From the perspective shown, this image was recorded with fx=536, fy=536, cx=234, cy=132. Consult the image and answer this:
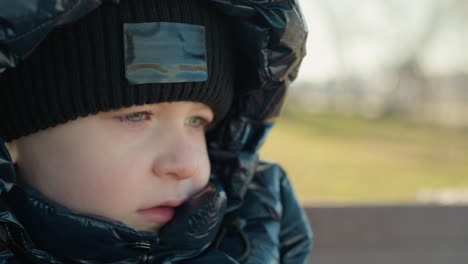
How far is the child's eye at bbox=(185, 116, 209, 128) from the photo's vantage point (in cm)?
112

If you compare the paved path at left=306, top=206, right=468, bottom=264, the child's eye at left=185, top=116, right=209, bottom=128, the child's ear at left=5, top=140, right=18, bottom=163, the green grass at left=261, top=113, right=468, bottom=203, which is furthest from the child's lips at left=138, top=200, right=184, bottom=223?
the green grass at left=261, top=113, right=468, bottom=203

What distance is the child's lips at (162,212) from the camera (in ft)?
3.43

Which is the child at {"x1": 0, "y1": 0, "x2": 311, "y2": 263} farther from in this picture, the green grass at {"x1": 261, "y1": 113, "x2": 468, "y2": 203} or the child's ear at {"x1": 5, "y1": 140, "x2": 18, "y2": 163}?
the green grass at {"x1": 261, "y1": 113, "x2": 468, "y2": 203}

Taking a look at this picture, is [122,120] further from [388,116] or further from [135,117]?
[388,116]

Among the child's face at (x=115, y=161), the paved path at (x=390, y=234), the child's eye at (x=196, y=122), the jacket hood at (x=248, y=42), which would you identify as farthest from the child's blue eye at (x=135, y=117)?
the paved path at (x=390, y=234)

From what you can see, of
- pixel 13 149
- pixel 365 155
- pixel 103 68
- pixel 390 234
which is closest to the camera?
pixel 103 68

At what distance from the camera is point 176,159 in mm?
1022

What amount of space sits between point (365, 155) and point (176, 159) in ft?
A: 18.4

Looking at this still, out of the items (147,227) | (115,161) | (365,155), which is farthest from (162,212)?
(365,155)

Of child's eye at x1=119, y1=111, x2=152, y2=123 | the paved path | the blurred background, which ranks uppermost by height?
child's eye at x1=119, y1=111, x2=152, y2=123

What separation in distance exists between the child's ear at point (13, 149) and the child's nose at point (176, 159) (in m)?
0.28

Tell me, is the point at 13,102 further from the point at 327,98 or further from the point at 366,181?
the point at 327,98

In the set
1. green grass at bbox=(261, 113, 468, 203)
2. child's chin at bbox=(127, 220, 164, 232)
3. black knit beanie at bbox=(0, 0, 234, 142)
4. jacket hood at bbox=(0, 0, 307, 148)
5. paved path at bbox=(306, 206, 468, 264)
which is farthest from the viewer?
green grass at bbox=(261, 113, 468, 203)

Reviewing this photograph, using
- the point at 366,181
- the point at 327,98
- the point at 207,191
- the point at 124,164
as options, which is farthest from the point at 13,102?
the point at 327,98
